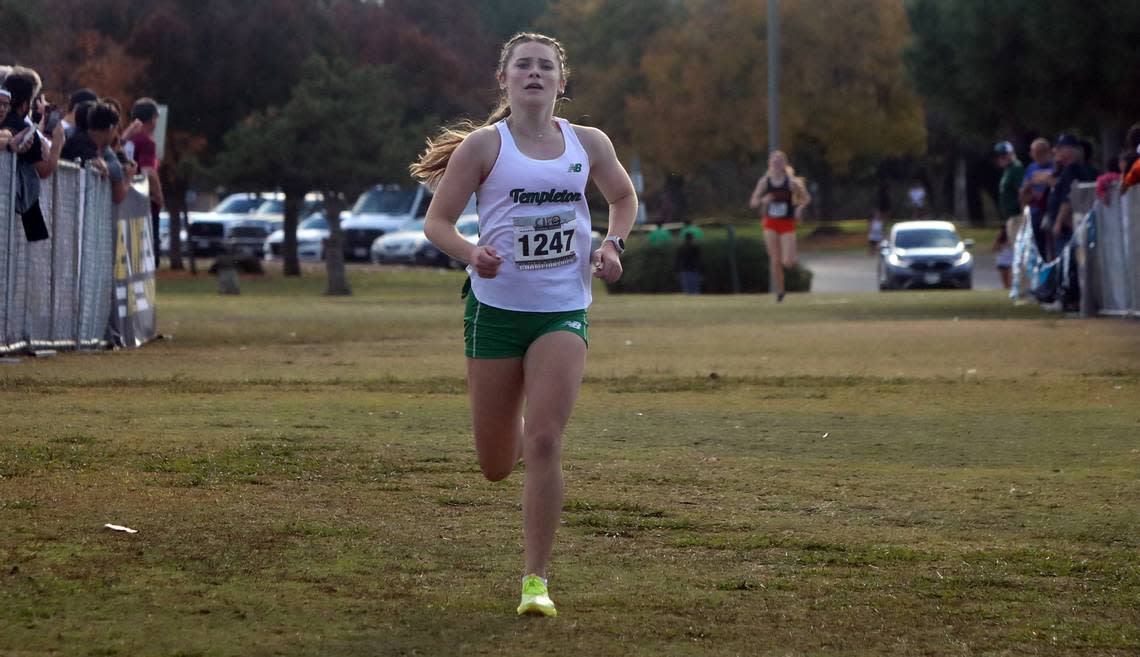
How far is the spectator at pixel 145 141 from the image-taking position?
18125 mm

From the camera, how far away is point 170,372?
14.0 m

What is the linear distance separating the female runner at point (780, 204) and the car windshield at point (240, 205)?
3697cm

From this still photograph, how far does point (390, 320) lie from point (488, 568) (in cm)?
1706

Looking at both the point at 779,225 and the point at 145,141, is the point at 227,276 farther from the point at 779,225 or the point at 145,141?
the point at 145,141

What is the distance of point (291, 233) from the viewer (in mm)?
44469

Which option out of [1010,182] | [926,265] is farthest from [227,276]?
[926,265]

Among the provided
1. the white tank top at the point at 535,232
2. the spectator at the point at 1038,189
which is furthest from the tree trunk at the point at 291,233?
the white tank top at the point at 535,232

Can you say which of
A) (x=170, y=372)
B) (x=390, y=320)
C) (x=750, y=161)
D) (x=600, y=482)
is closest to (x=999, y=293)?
(x=390, y=320)

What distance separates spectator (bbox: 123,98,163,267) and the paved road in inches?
1012

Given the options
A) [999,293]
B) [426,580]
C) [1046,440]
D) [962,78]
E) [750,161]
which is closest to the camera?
[426,580]

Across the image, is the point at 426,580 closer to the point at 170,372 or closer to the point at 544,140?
the point at 544,140

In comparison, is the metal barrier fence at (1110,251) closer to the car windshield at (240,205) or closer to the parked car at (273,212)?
the parked car at (273,212)

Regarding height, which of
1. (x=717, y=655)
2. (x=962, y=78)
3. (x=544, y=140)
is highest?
(x=962, y=78)

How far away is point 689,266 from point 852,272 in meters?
17.1
